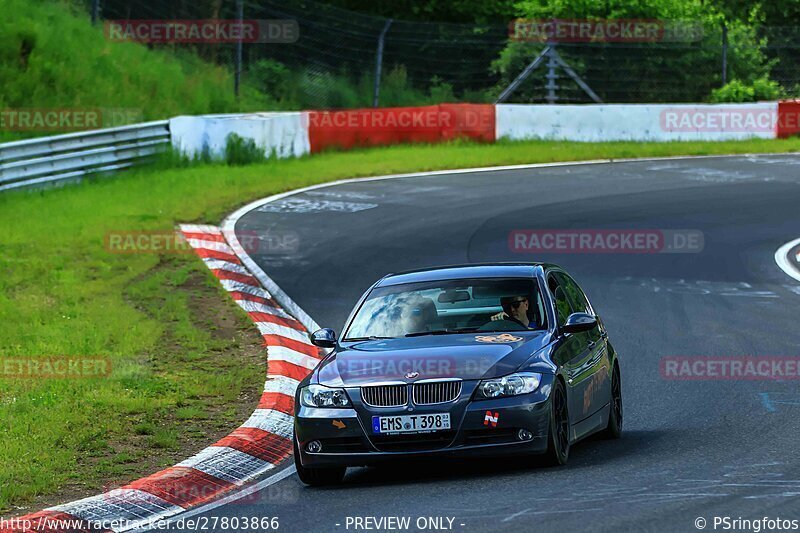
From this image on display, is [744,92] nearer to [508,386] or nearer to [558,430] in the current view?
[558,430]

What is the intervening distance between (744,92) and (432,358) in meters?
30.5

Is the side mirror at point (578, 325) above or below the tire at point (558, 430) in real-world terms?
above

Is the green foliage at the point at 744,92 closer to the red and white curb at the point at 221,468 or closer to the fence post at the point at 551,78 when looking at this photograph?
the fence post at the point at 551,78

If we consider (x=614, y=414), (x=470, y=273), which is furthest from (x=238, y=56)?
(x=614, y=414)

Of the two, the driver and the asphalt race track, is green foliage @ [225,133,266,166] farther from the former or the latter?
the driver

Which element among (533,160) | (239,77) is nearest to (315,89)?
(239,77)

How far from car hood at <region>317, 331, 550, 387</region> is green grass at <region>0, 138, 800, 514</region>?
5.35ft

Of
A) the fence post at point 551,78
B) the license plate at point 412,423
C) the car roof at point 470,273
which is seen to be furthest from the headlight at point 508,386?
the fence post at point 551,78

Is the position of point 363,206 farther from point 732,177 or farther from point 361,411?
point 361,411

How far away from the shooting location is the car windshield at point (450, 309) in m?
10.2

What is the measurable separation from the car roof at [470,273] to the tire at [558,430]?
1.30 metres

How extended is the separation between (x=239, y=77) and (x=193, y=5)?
3.37m

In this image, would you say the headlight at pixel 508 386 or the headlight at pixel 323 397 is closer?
the headlight at pixel 508 386

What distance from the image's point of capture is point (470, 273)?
10.7 m
